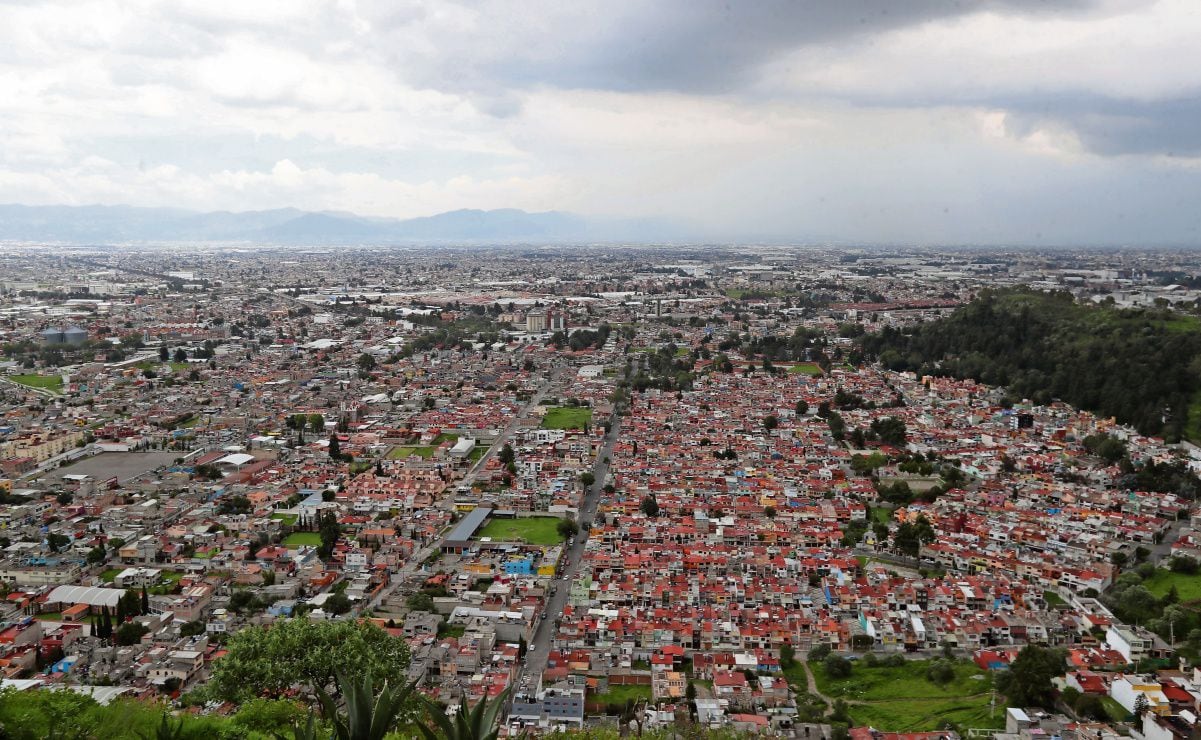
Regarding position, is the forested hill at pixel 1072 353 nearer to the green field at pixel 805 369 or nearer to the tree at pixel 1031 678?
the green field at pixel 805 369

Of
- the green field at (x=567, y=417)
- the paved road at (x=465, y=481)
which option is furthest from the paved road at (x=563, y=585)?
the green field at (x=567, y=417)

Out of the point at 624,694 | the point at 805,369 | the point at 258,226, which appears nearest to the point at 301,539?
the point at 624,694

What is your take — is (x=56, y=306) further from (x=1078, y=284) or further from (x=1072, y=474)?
(x=1078, y=284)

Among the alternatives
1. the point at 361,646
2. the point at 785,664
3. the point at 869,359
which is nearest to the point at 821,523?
the point at 785,664

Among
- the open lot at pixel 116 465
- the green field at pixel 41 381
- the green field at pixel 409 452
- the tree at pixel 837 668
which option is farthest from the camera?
the green field at pixel 41 381

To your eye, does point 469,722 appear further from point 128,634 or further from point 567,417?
point 567,417

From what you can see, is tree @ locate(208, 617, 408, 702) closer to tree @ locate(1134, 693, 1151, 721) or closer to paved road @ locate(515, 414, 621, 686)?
paved road @ locate(515, 414, 621, 686)
